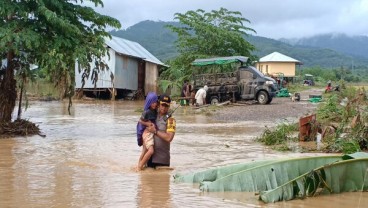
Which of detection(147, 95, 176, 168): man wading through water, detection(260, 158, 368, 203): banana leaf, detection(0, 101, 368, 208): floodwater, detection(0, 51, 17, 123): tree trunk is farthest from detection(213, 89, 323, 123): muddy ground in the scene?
detection(260, 158, 368, 203): banana leaf

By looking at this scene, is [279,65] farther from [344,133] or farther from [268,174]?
[268,174]

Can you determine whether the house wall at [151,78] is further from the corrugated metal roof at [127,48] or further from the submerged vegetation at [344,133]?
the submerged vegetation at [344,133]

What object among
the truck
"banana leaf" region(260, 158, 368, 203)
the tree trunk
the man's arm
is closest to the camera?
"banana leaf" region(260, 158, 368, 203)

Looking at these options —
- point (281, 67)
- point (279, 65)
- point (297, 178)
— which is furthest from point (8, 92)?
point (281, 67)

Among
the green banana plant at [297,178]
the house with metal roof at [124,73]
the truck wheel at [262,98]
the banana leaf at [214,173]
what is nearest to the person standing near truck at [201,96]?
the truck wheel at [262,98]

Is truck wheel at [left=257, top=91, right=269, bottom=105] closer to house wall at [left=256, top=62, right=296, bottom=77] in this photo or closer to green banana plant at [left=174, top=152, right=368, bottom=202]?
green banana plant at [left=174, top=152, right=368, bottom=202]

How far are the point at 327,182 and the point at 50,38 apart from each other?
28.5 feet

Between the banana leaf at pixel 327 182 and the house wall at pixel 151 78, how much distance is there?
32277 millimetres

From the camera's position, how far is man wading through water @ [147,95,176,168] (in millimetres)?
7812

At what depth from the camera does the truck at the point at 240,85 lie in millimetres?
25906

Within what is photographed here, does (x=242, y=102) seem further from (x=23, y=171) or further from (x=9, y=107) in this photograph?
(x=23, y=171)

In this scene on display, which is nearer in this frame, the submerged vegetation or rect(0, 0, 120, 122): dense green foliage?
the submerged vegetation

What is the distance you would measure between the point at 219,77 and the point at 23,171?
19.0 metres

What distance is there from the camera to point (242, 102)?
26328 mm
